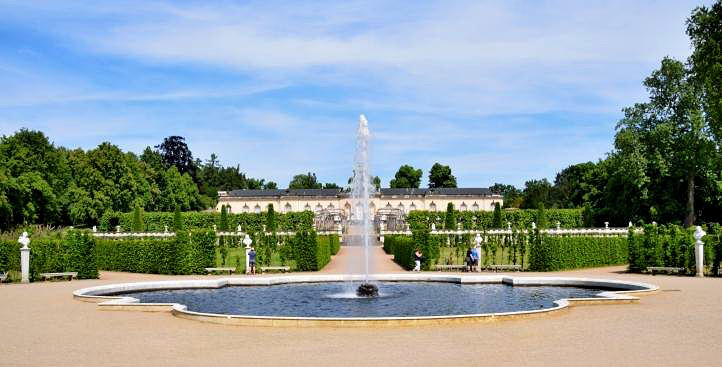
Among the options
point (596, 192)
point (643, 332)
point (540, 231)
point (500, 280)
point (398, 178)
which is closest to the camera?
point (643, 332)

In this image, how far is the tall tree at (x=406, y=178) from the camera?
417 feet

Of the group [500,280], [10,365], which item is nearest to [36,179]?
[500,280]

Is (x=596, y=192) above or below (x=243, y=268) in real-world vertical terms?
above

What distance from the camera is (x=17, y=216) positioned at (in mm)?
57781

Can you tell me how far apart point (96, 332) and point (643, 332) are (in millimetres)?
10068

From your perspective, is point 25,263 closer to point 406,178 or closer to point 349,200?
point 349,200

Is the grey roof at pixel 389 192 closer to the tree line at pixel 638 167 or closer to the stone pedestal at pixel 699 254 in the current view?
the tree line at pixel 638 167

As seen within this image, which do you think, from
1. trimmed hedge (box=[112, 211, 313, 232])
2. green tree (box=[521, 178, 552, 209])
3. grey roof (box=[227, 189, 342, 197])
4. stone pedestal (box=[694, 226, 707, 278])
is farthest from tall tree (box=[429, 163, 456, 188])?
stone pedestal (box=[694, 226, 707, 278])

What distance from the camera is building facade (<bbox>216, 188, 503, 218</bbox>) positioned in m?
108

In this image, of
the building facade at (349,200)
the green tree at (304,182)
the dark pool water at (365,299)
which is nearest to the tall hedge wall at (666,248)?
the dark pool water at (365,299)

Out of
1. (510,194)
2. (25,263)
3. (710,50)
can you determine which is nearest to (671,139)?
(710,50)

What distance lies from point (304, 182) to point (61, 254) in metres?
119

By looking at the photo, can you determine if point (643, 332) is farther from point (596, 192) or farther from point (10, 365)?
point (596, 192)

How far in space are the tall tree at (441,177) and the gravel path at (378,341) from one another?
111m
